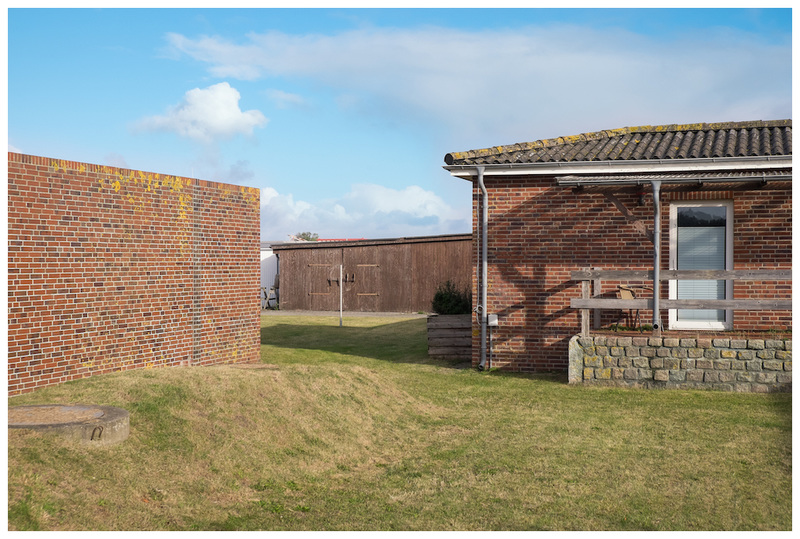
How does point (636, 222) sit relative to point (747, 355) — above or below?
above

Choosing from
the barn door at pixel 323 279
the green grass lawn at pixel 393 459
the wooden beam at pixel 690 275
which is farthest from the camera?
the barn door at pixel 323 279

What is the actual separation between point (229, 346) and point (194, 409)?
565 centimetres

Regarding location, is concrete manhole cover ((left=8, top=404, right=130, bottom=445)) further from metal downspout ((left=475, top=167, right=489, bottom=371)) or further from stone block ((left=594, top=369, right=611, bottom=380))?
metal downspout ((left=475, top=167, right=489, bottom=371))

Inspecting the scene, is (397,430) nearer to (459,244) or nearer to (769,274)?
(769,274)

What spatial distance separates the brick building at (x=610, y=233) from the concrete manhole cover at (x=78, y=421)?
285 inches

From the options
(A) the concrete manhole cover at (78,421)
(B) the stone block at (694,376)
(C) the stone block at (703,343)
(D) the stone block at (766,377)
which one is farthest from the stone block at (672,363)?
(A) the concrete manhole cover at (78,421)

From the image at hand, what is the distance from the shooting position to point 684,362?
11.7 metres

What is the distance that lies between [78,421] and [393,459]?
3039 mm

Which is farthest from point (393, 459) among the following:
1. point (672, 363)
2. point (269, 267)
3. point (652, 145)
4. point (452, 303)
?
point (269, 267)

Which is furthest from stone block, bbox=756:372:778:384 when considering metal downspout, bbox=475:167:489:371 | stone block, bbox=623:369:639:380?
metal downspout, bbox=475:167:489:371

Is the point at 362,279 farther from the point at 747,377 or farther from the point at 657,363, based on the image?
the point at 747,377

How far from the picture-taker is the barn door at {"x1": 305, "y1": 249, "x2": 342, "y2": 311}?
30.9 m

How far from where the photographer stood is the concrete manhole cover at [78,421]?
6836 mm

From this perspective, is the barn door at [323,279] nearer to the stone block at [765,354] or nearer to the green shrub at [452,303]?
the green shrub at [452,303]
